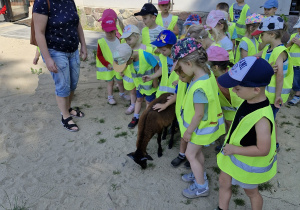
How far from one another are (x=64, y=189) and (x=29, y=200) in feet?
1.18

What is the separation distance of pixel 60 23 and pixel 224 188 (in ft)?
8.92

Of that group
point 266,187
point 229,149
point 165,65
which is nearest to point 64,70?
point 165,65

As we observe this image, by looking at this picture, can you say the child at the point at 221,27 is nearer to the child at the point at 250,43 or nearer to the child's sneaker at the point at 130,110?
the child at the point at 250,43

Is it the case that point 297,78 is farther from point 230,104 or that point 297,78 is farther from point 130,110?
point 130,110

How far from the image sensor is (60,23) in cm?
329

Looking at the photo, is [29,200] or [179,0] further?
[179,0]

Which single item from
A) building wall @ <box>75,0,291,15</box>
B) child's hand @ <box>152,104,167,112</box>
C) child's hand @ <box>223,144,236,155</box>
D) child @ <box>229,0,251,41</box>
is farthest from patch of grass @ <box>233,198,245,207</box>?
building wall @ <box>75,0,291,15</box>

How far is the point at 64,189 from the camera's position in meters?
A: 2.88

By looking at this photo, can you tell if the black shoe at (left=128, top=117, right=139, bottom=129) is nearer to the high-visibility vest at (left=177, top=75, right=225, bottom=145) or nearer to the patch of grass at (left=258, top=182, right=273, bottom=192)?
the high-visibility vest at (left=177, top=75, right=225, bottom=145)

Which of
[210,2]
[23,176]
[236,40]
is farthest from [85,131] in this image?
[210,2]

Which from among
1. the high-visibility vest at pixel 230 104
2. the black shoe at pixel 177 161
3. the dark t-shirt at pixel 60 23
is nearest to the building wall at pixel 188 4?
the high-visibility vest at pixel 230 104

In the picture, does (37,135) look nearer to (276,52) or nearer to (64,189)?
(64,189)

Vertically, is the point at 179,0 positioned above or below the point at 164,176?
above

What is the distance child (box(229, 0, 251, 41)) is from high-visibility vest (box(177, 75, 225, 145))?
136 inches
